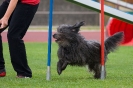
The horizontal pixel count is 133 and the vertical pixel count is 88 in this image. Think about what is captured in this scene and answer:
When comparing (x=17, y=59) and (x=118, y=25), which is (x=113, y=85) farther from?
(x=118, y=25)

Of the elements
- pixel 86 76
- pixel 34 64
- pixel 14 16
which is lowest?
pixel 34 64

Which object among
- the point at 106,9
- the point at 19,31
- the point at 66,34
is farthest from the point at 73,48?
the point at 106,9

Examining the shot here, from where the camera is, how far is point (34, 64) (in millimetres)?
10500

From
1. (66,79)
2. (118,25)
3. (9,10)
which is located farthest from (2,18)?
(118,25)

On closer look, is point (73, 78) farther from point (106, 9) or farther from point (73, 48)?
point (106, 9)

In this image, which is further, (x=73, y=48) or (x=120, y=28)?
(x=120, y=28)

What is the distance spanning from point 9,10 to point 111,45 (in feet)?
5.92

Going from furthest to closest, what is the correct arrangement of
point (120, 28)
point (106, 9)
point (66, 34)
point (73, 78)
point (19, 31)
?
point (120, 28) → point (106, 9) → point (73, 78) → point (66, 34) → point (19, 31)

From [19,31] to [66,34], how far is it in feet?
2.25

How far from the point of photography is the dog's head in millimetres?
7738

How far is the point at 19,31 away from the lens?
7.66 metres

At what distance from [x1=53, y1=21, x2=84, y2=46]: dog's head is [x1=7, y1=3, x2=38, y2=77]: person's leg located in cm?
48

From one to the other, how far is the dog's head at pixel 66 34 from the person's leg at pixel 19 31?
48cm

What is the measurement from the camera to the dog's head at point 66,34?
25.4 feet
